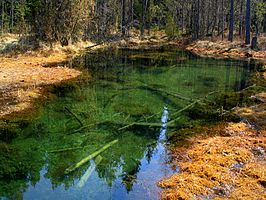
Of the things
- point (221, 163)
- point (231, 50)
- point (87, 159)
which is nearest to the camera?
point (221, 163)

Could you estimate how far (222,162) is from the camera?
9.66m

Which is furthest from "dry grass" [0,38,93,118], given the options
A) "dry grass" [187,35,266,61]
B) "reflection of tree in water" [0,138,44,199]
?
Answer: "dry grass" [187,35,266,61]

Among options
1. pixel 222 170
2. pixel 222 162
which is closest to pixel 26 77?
pixel 222 162

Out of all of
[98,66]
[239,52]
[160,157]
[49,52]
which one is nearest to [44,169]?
[160,157]

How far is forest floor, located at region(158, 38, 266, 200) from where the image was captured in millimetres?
8156

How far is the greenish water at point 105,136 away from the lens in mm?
8648

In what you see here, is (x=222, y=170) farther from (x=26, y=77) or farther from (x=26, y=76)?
(x=26, y=76)

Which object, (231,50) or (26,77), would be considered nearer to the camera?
(26,77)

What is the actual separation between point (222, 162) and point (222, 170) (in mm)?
513

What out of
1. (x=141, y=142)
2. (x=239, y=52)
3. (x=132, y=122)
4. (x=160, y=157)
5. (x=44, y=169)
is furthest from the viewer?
(x=239, y=52)

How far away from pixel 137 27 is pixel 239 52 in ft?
113

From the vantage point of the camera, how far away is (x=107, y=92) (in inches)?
708

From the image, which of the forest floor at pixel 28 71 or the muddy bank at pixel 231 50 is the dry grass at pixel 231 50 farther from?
the forest floor at pixel 28 71

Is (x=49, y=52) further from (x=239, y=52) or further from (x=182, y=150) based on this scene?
(x=182, y=150)
